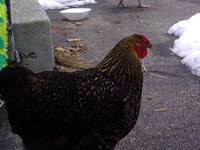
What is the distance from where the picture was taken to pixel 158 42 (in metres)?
6.57

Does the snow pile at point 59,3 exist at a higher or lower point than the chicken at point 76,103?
lower

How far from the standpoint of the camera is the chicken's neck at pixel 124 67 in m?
2.81

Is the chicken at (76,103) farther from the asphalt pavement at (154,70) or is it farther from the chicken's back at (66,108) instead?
the asphalt pavement at (154,70)

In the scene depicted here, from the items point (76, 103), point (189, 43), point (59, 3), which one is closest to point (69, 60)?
point (189, 43)

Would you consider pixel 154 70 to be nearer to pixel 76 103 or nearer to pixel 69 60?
pixel 69 60

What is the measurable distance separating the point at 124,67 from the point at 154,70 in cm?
259

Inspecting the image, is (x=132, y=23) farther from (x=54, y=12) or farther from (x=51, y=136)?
(x=51, y=136)

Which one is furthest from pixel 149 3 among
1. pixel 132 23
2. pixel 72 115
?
pixel 72 115

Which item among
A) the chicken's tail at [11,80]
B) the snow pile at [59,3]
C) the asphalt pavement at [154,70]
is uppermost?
the chicken's tail at [11,80]

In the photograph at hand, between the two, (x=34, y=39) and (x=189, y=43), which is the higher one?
(x=34, y=39)

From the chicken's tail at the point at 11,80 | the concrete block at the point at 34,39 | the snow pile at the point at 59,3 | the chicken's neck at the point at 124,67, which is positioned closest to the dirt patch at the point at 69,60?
the concrete block at the point at 34,39

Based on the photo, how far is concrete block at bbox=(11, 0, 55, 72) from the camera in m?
4.36

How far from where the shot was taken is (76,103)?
2.54m

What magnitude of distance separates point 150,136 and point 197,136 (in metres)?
0.60
